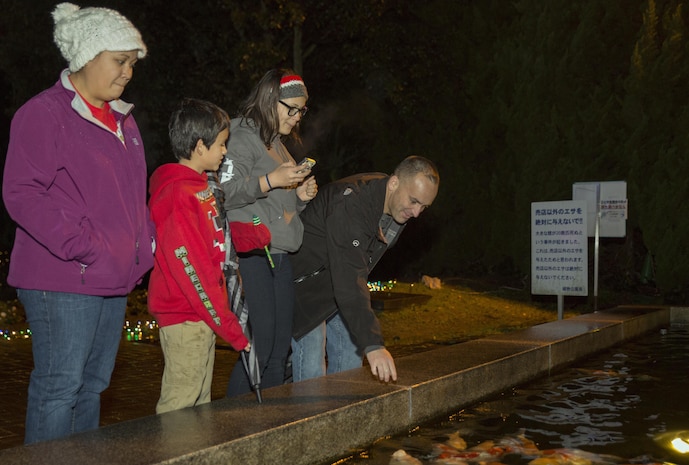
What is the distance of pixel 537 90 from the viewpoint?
Result: 15.8 meters

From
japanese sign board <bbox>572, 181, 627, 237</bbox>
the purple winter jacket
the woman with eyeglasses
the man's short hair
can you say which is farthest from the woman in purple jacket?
japanese sign board <bbox>572, 181, 627, 237</bbox>

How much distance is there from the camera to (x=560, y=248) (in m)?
10.9

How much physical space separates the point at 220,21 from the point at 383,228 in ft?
39.5

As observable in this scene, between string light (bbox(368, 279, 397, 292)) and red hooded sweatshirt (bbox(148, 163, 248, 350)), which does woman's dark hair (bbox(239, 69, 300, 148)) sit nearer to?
red hooded sweatshirt (bbox(148, 163, 248, 350))

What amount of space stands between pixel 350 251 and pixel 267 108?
0.88 m

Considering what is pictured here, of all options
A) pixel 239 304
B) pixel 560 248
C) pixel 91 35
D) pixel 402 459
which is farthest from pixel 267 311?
pixel 560 248

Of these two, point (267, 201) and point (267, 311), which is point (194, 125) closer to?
point (267, 201)

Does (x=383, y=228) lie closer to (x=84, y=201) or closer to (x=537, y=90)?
(x=84, y=201)

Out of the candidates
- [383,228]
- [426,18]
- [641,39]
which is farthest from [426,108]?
[383,228]

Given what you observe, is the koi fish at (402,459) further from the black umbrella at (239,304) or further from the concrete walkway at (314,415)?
the black umbrella at (239,304)

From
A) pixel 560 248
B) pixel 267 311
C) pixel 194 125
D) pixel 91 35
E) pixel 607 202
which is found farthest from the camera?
pixel 607 202

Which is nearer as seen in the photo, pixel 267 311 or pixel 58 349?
pixel 58 349

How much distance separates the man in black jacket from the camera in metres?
4.29

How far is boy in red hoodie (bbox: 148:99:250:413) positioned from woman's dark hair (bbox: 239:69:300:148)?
51 centimetres
